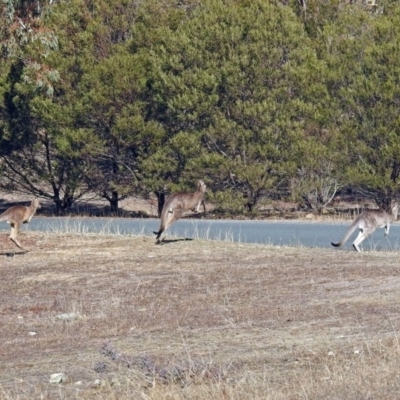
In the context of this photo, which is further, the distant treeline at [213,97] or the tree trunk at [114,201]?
the tree trunk at [114,201]

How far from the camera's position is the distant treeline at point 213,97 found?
38625 mm

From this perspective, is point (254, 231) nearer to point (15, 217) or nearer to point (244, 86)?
point (15, 217)

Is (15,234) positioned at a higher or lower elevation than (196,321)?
higher

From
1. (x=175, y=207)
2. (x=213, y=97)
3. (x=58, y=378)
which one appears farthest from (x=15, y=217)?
(x=213, y=97)

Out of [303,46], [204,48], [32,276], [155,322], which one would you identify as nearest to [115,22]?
[204,48]

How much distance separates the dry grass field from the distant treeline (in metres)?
16.6

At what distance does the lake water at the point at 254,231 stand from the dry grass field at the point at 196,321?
9.30 ft

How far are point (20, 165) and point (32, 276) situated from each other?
84.0 feet

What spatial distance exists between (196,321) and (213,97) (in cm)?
2579

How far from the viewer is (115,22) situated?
42938mm

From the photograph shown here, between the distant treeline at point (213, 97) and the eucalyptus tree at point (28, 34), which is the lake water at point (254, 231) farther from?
the eucalyptus tree at point (28, 34)

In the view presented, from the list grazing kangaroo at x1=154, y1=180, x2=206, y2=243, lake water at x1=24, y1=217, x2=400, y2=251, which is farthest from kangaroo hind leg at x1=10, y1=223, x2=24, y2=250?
lake water at x1=24, y1=217, x2=400, y2=251

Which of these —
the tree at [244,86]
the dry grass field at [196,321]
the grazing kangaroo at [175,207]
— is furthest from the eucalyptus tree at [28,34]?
the grazing kangaroo at [175,207]

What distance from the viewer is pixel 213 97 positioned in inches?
1547
